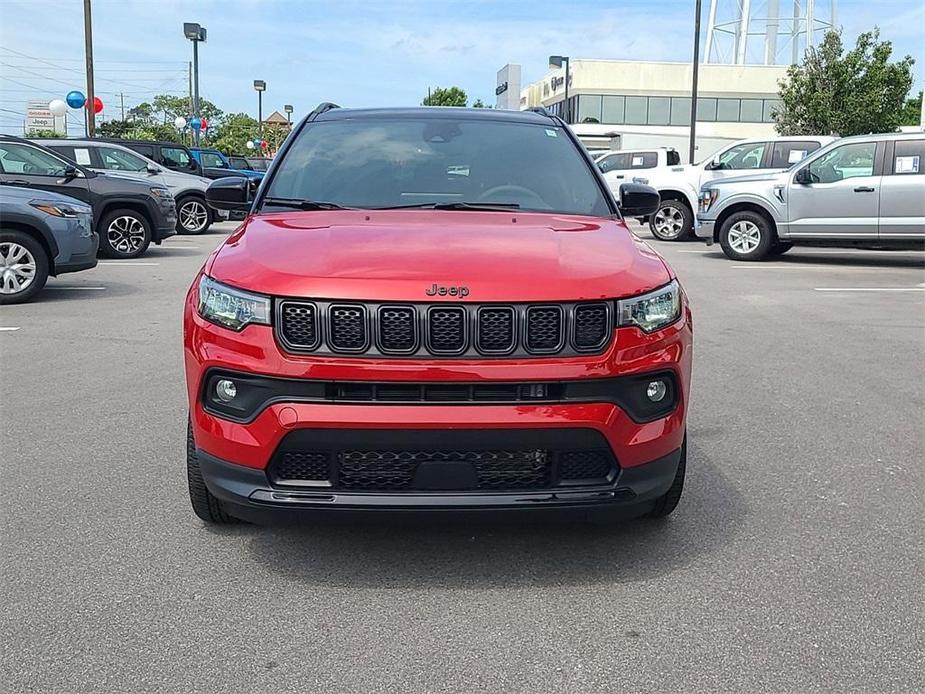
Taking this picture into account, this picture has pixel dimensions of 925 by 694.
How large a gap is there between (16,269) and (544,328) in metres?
8.43

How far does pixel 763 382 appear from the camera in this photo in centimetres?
671

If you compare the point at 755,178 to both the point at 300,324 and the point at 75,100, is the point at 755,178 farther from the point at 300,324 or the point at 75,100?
the point at 75,100

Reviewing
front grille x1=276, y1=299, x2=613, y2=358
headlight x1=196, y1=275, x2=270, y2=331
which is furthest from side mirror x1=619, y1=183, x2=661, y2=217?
headlight x1=196, y1=275, x2=270, y2=331

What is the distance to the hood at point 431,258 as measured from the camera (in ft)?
10.4

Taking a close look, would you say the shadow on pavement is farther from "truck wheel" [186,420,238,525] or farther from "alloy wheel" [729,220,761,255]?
"alloy wheel" [729,220,761,255]

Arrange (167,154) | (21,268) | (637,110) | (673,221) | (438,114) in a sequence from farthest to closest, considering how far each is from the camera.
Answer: (637,110), (167,154), (673,221), (21,268), (438,114)

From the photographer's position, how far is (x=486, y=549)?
3.69 metres

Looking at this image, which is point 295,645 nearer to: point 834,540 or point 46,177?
point 834,540

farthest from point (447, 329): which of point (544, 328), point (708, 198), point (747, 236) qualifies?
point (747, 236)

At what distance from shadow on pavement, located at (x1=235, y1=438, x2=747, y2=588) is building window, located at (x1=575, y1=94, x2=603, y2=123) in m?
68.2

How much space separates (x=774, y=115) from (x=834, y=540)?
42.2m

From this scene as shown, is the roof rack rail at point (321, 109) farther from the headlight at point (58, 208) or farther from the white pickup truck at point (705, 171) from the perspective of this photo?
the white pickup truck at point (705, 171)

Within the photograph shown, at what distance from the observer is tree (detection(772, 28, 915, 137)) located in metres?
34.9

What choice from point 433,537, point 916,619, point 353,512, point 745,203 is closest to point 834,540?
point 916,619
